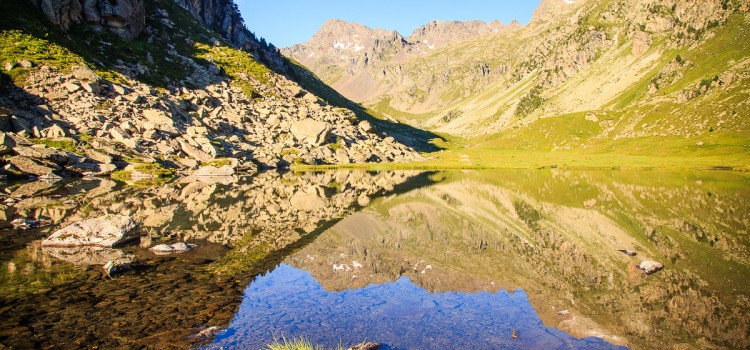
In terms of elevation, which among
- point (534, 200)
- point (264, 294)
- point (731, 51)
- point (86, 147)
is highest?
point (731, 51)

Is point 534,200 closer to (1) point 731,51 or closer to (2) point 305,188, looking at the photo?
(2) point 305,188

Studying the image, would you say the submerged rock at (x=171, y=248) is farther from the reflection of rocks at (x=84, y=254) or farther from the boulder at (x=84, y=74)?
the boulder at (x=84, y=74)

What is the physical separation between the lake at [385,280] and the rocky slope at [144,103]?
3759 centimetres

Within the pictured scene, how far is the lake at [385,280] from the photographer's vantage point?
14.0 meters

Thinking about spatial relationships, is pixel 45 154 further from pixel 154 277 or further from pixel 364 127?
pixel 364 127

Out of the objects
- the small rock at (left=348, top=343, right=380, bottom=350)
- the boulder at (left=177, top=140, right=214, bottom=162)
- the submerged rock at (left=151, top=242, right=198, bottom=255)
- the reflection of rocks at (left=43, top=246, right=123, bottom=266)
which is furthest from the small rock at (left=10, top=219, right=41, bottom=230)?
the boulder at (left=177, top=140, right=214, bottom=162)

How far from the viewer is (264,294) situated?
59.6 ft

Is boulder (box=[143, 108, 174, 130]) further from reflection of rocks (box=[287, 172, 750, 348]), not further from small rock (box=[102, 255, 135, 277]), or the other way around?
small rock (box=[102, 255, 135, 277])

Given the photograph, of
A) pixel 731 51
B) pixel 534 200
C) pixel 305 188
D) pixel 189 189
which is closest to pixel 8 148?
pixel 189 189

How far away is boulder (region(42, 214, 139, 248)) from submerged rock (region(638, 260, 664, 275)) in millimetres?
30296

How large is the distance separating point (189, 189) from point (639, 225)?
5268 centimetres

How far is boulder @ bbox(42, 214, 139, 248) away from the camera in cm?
2436

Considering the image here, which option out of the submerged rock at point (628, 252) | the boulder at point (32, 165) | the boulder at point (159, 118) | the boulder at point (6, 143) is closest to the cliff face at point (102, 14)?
the boulder at point (159, 118)

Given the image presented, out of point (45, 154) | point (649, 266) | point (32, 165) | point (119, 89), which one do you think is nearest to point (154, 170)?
point (45, 154)
